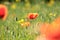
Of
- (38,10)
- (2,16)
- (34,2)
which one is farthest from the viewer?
(34,2)

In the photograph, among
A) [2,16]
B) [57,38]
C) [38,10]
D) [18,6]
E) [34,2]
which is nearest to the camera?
[57,38]

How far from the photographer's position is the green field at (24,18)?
3.56 feet

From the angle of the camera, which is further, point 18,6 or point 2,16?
point 18,6

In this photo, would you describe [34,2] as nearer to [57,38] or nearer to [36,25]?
[36,25]

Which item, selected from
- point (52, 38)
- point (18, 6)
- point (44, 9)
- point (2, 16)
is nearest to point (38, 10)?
point (44, 9)

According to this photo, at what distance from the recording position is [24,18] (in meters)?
1.31

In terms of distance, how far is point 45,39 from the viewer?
0.91m

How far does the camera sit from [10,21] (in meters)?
1.25

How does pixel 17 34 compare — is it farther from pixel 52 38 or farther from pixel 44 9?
pixel 44 9

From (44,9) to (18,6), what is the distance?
20 cm

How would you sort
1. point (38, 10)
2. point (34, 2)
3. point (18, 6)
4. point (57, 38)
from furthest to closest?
point (34, 2) < point (18, 6) < point (38, 10) < point (57, 38)

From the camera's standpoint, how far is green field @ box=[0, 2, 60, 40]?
1085 millimetres

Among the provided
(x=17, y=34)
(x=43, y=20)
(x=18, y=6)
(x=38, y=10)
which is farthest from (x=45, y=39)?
(x=18, y=6)

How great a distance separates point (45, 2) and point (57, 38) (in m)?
0.84
